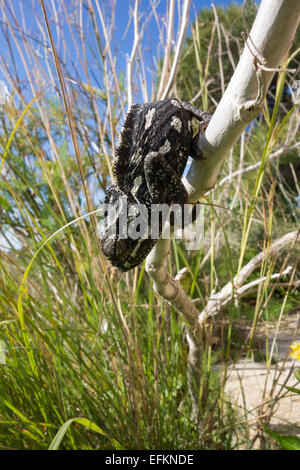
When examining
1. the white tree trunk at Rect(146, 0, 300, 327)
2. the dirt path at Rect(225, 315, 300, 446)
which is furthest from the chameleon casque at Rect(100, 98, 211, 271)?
the dirt path at Rect(225, 315, 300, 446)

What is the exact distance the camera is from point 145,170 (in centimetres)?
56

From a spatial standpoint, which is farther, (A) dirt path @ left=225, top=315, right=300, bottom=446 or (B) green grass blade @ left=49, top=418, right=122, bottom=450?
(A) dirt path @ left=225, top=315, right=300, bottom=446

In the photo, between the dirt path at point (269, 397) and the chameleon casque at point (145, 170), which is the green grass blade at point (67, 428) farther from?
the dirt path at point (269, 397)

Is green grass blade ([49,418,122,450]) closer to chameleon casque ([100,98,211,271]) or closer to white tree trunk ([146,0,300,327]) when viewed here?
chameleon casque ([100,98,211,271])

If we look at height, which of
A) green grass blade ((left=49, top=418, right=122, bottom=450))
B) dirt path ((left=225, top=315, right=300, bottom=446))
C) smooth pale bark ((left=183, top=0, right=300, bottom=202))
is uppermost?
smooth pale bark ((left=183, top=0, right=300, bottom=202))

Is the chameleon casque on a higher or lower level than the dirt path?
higher

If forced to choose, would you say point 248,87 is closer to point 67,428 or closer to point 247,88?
point 247,88

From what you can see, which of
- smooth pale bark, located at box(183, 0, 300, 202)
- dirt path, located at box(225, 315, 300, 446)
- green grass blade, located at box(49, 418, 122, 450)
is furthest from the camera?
dirt path, located at box(225, 315, 300, 446)

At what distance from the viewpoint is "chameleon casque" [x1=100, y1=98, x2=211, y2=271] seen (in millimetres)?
550

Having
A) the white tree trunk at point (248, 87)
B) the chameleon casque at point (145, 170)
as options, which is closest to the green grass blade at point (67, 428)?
the chameleon casque at point (145, 170)

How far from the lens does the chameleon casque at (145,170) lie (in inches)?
21.6

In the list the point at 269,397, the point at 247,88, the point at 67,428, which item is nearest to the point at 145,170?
the point at 247,88
